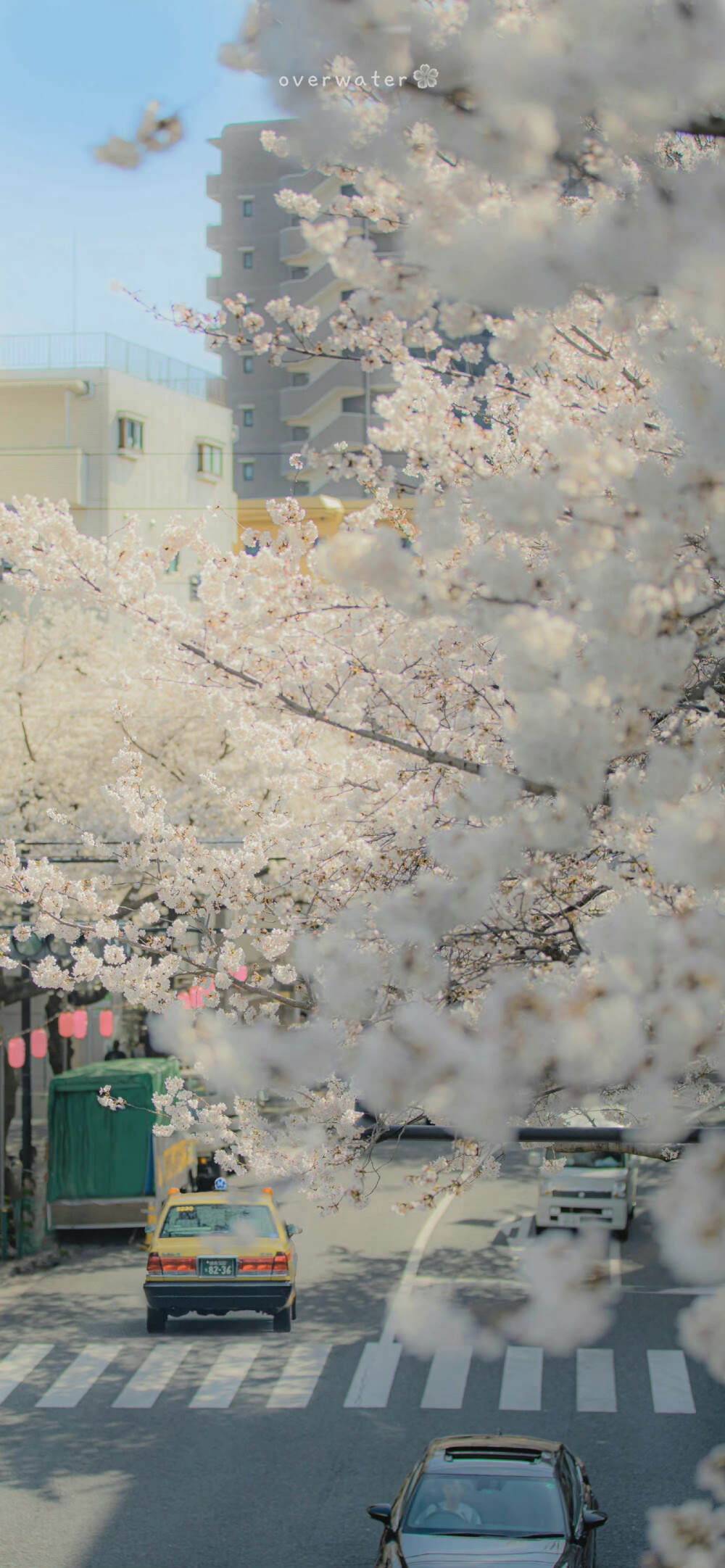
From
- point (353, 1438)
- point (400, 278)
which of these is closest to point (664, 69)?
point (400, 278)

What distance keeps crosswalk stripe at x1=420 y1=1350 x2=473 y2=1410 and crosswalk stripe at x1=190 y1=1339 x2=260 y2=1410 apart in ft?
6.82

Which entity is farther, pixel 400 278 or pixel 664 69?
pixel 400 278

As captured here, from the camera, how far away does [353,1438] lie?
1399 centimetres

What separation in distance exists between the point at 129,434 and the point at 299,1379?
25782 mm

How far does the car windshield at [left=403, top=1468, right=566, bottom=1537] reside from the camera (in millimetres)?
9875

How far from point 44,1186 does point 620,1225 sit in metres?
10.6

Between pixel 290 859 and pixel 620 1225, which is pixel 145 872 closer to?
pixel 290 859

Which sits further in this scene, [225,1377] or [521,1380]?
[225,1377]

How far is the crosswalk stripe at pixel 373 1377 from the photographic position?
49.6 ft

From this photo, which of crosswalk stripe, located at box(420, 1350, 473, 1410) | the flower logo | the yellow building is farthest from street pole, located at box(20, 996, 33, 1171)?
the flower logo

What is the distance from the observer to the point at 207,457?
128 ft

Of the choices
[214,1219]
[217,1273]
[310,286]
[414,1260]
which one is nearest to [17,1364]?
[217,1273]

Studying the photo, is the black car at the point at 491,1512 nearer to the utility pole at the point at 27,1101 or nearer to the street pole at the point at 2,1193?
the street pole at the point at 2,1193

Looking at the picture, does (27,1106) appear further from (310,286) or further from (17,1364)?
(310,286)
